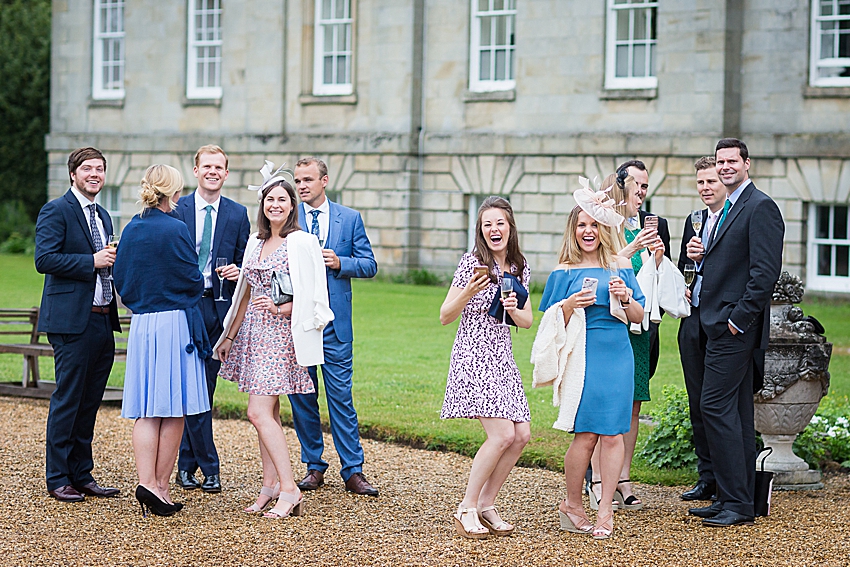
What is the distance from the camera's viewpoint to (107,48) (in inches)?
1081

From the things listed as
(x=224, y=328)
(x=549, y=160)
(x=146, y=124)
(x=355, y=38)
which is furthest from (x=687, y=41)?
(x=224, y=328)

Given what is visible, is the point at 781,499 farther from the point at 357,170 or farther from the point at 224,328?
the point at 357,170

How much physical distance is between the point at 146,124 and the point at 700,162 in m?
20.5

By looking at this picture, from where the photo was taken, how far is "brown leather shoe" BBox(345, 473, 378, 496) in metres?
7.43

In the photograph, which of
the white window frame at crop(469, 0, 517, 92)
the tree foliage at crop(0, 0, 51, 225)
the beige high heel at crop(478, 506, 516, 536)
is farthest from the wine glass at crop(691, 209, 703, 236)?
the tree foliage at crop(0, 0, 51, 225)

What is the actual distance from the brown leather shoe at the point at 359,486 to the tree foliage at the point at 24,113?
90.1 feet

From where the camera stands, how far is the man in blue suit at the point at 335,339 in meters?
7.57

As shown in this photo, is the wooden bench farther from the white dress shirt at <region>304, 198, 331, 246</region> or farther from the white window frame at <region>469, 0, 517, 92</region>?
the white window frame at <region>469, 0, 517, 92</region>

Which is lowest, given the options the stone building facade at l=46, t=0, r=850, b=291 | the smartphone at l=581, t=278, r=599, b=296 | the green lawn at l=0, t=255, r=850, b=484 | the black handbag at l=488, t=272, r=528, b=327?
the green lawn at l=0, t=255, r=850, b=484

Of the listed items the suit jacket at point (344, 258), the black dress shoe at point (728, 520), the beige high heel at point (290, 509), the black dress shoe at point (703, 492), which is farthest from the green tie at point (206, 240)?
the black dress shoe at point (728, 520)

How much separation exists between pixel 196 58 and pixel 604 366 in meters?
20.8

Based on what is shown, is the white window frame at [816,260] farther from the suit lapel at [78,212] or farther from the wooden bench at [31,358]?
the suit lapel at [78,212]

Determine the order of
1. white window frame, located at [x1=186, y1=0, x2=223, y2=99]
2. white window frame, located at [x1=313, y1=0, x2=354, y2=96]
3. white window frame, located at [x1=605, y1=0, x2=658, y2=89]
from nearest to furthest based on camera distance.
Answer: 1. white window frame, located at [x1=605, y1=0, x2=658, y2=89]
2. white window frame, located at [x1=313, y1=0, x2=354, y2=96]
3. white window frame, located at [x1=186, y1=0, x2=223, y2=99]

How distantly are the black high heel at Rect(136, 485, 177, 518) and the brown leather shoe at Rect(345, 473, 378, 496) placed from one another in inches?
44.2
